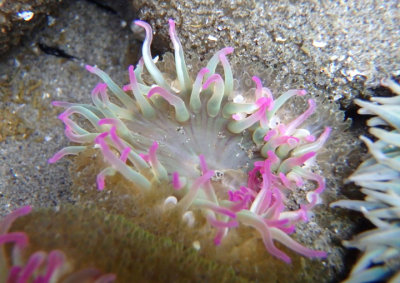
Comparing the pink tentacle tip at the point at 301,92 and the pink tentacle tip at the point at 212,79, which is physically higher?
the pink tentacle tip at the point at 212,79

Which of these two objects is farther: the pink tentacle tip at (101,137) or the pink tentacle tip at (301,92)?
the pink tentacle tip at (301,92)

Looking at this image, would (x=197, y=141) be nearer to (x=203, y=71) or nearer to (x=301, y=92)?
(x=203, y=71)

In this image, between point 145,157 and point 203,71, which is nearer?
point 145,157

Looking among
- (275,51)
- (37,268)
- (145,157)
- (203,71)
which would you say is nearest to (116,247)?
(37,268)

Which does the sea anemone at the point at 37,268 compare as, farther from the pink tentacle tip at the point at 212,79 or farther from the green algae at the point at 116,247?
the pink tentacle tip at the point at 212,79

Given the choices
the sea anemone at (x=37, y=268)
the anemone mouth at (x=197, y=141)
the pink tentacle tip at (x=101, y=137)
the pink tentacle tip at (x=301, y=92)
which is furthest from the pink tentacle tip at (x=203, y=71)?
the sea anemone at (x=37, y=268)

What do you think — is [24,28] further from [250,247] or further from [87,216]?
[250,247]

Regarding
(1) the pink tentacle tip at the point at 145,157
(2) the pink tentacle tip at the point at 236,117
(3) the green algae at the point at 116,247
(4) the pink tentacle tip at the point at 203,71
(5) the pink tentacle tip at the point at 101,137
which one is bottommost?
(3) the green algae at the point at 116,247
